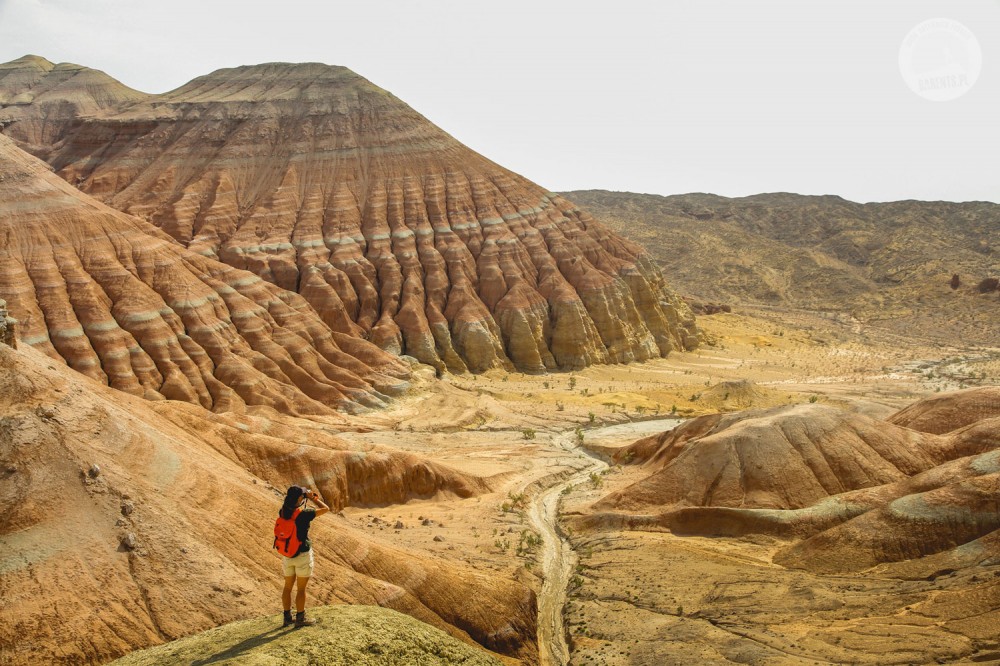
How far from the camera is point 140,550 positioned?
13.1 metres

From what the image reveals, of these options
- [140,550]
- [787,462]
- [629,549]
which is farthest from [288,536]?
[787,462]

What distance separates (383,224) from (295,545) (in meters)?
51.2

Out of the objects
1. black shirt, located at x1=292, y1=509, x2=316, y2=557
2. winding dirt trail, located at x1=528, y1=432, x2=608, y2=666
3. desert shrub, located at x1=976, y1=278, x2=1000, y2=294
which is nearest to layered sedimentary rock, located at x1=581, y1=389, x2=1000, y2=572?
winding dirt trail, located at x1=528, y1=432, x2=608, y2=666

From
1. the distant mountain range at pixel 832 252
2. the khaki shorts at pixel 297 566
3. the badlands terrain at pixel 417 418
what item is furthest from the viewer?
the distant mountain range at pixel 832 252

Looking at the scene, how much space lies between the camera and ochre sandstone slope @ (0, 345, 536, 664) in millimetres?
11930

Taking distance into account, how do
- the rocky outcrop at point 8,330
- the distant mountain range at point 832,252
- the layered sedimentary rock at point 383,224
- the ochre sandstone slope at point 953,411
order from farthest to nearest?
the distant mountain range at point 832,252, the layered sedimentary rock at point 383,224, the ochre sandstone slope at point 953,411, the rocky outcrop at point 8,330

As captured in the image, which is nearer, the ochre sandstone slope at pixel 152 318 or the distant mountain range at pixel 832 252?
the ochre sandstone slope at pixel 152 318

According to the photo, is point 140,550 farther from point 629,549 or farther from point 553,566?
point 629,549

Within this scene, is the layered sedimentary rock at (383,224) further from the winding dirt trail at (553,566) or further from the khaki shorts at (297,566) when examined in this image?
the khaki shorts at (297,566)

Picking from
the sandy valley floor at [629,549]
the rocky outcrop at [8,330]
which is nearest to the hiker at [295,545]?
the sandy valley floor at [629,549]

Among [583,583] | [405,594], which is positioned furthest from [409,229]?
[405,594]

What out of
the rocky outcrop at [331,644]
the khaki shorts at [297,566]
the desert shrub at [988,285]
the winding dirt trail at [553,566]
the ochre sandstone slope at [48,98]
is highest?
the ochre sandstone slope at [48,98]

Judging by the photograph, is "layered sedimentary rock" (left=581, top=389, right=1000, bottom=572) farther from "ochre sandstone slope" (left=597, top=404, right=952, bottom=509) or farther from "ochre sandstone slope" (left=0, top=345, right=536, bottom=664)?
"ochre sandstone slope" (left=0, top=345, right=536, bottom=664)

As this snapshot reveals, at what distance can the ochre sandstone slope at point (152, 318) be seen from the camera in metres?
38.2
